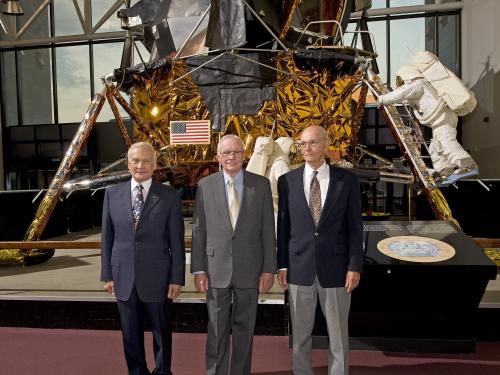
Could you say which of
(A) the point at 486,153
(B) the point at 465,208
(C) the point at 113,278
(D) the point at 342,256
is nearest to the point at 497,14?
(A) the point at 486,153

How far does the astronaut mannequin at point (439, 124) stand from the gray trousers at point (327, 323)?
114 inches

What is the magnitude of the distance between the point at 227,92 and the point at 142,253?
364cm

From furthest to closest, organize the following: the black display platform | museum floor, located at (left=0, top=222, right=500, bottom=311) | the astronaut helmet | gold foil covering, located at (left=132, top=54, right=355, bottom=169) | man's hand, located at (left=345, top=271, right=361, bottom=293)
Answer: gold foil covering, located at (left=132, top=54, right=355, bottom=169) < the astronaut helmet < museum floor, located at (left=0, top=222, right=500, bottom=311) < the black display platform < man's hand, located at (left=345, top=271, right=361, bottom=293)

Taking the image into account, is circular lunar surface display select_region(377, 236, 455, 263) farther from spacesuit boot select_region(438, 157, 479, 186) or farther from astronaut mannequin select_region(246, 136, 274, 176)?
spacesuit boot select_region(438, 157, 479, 186)

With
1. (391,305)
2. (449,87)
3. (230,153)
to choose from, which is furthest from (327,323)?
(449,87)

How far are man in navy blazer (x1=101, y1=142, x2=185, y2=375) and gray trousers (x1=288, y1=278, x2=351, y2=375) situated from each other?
0.69 meters

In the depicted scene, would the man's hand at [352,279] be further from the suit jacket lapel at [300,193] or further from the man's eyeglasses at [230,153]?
the man's eyeglasses at [230,153]

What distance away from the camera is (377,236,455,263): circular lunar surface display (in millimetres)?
2791

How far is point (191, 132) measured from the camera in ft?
19.3

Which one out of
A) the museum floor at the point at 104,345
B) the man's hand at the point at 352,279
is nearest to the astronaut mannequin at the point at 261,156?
the museum floor at the point at 104,345

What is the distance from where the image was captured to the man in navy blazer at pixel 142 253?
252 centimetres

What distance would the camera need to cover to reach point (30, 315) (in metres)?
3.95

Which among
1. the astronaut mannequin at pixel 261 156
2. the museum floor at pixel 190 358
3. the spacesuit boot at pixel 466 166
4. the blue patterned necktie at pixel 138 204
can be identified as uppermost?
the astronaut mannequin at pixel 261 156

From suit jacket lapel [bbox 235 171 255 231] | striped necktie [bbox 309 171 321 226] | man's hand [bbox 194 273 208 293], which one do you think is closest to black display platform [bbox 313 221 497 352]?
striped necktie [bbox 309 171 321 226]
